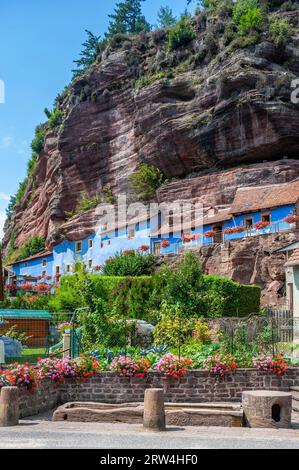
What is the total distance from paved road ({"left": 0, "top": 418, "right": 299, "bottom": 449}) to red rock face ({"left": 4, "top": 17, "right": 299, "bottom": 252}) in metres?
35.6

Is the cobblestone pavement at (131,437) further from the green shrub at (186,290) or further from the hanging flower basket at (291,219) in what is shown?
the hanging flower basket at (291,219)

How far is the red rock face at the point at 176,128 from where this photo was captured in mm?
46938

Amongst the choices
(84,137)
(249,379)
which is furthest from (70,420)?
(84,137)

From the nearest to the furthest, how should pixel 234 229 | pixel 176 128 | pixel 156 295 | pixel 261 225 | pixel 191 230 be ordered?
pixel 156 295 < pixel 261 225 < pixel 234 229 < pixel 191 230 < pixel 176 128

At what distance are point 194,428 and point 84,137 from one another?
53.8 meters

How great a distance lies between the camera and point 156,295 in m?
28.5

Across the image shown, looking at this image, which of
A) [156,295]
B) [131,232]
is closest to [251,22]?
[131,232]

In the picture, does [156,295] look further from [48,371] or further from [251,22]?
[251,22]

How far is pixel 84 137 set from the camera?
6266 cm

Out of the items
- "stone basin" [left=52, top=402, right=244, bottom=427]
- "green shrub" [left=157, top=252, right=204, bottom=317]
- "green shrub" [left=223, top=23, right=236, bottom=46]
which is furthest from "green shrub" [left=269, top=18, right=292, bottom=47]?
"stone basin" [left=52, top=402, right=244, bottom=427]

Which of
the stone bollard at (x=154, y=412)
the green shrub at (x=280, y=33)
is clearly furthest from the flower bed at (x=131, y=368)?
the green shrub at (x=280, y=33)

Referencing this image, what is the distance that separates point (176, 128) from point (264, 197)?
13621 mm

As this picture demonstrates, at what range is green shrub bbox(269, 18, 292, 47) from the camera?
49.9 metres

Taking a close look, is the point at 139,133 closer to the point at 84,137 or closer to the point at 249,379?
the point at 84,137
